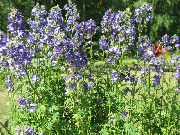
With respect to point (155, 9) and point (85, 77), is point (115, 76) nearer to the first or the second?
point (85, 77)

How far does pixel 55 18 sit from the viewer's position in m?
6.08

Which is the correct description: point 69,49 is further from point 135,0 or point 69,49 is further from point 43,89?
point 135,0

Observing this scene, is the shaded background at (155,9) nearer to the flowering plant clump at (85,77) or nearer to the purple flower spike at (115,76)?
the flowering plant clump at (85,77)

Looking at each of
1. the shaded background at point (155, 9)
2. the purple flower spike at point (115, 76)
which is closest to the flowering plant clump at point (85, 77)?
the purple flower spike at point (115, 76)

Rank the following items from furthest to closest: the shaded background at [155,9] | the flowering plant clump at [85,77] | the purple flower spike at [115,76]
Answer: the shaded background at [155,9], the purple flower spike at [115,76], the flowering plant clump at [85,77]

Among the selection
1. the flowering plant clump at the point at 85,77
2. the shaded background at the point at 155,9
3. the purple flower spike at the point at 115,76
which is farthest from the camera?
the shaded background at the point at 155,9

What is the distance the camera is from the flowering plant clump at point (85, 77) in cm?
539

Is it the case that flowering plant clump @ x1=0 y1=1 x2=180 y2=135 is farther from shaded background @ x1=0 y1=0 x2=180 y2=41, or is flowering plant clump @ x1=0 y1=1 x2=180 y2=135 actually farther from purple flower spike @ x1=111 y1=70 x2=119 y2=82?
shaded background @ x1=0 y1=0 x2=180 y2=41

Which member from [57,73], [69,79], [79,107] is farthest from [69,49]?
[57,73]

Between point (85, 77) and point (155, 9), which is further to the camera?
point (155, 9)

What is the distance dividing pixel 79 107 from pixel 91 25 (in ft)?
4.18

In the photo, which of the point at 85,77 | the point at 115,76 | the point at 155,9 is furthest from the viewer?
the point at 155,9

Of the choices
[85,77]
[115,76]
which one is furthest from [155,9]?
[115,76]

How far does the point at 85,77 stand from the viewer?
20.0 ft
